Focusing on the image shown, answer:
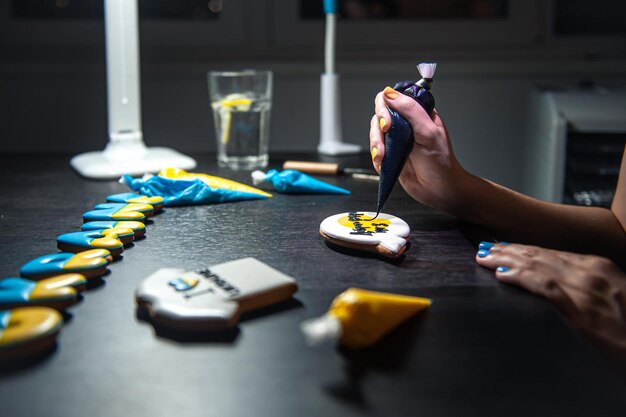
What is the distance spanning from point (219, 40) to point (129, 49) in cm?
71

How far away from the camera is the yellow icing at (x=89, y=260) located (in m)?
0.57

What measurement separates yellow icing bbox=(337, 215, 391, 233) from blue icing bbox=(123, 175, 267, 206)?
0.24 meters

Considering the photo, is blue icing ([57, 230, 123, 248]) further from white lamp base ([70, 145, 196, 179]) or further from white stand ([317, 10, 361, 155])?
white stand ([317, 10, 361, 155])

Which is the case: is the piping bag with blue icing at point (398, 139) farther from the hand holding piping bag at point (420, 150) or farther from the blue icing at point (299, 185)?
the blue icing at point (299, 185)

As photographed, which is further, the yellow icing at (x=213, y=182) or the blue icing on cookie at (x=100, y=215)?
the yellow icing at (x=213, y=182)

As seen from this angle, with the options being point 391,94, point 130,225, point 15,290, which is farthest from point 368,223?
point 15,290

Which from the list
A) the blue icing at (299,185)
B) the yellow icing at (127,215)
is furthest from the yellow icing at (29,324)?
the blue icing at (299,185)

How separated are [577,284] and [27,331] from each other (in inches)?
17.9

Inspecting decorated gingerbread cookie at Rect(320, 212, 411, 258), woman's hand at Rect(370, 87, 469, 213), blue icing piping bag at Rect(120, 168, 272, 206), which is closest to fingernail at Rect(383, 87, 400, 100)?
woman's hand at Rect(370, 87, 469, 213)

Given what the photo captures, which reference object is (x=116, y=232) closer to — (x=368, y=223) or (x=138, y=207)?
(x=138, y=207)

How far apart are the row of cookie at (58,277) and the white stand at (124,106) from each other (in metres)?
0.31

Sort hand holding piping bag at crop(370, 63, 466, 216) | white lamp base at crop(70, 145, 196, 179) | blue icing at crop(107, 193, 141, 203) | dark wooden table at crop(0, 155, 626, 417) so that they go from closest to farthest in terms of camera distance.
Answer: dark wooden table at crop(0, 155, 626, 417)
hand holding piping bag at crop(370, 63, 466, 216)
blue icing at crop(107, 193, 141, 203)
white lamp base at crop(70, 145, 196, 179)

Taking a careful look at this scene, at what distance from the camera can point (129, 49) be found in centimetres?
117

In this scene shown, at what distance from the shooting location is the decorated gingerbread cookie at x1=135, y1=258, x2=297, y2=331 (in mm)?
465
